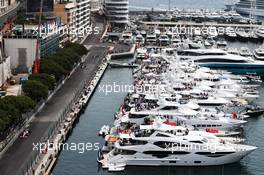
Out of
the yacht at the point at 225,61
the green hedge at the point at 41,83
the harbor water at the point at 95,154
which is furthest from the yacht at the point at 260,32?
the harbor water at the point at 95,154

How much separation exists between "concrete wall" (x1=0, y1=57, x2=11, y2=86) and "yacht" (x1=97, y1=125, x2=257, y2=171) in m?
12.9

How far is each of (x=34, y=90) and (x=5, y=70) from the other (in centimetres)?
566

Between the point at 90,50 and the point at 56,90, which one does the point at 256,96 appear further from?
the point at 90,50

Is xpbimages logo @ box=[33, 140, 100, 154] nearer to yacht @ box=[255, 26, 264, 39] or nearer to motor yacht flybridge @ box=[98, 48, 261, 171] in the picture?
motor yacht flybridge @ box=[98, 48, 261, 171]

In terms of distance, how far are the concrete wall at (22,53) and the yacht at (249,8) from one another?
75.2 meters

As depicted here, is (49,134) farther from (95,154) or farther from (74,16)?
(74,16)

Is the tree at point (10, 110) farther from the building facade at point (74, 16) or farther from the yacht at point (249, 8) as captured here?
the yacht at point (249, 8)

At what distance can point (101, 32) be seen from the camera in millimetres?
76375

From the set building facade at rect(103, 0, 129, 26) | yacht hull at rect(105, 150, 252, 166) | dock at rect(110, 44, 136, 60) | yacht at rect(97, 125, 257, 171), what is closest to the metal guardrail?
yacht at rect(97, 125, 257, 171)

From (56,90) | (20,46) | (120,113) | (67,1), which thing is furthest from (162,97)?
(67,1)

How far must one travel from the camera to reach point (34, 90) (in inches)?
1442

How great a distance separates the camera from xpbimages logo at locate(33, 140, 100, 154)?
2984cm

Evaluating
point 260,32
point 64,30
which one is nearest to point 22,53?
point 64,30

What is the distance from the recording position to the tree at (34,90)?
3653 centimetres
